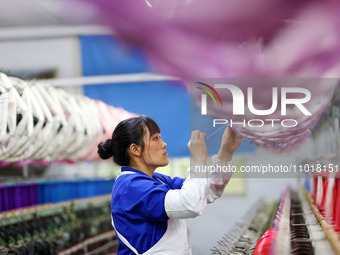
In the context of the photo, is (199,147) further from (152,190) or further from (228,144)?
(152,190)

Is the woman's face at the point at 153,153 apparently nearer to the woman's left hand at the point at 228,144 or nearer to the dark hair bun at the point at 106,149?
the dark hair bun at the point at 106,149

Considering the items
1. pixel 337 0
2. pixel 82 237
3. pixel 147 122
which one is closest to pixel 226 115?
pixel 147 122

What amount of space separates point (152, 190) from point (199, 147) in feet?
0.71

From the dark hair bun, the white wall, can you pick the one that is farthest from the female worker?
the white wall

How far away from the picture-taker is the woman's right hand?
1.48 meters

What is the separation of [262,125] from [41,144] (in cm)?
181

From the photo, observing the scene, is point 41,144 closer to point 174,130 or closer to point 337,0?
point 174,130

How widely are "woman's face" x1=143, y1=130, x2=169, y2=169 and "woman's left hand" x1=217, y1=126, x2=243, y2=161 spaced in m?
0.29

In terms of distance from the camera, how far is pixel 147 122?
1.76 m

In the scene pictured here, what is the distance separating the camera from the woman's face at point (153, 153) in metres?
1.72

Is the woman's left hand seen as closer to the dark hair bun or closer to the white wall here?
the dark hair bun

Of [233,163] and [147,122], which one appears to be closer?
[233,163]

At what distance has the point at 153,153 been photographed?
173cm

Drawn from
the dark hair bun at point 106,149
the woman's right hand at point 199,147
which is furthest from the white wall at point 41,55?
the woman's right hand at point 199,147
